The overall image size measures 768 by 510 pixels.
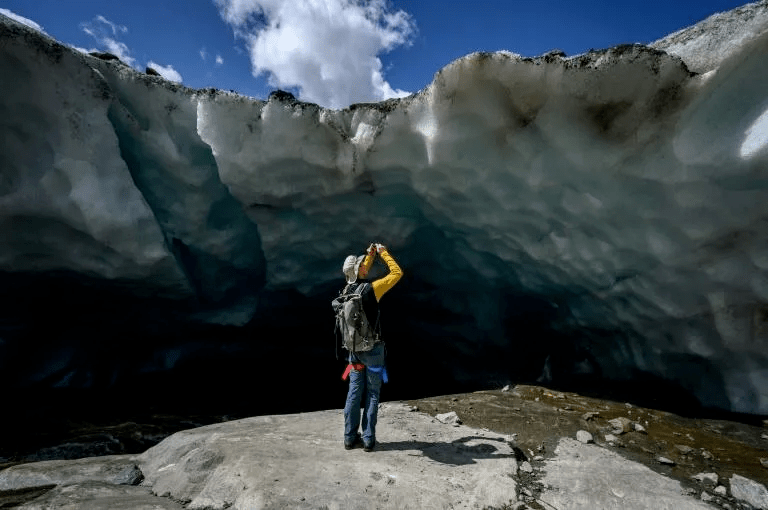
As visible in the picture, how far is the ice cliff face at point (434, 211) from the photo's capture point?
16.1 ft

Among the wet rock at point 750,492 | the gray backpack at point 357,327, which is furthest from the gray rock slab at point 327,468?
the wet rock at point 750,492

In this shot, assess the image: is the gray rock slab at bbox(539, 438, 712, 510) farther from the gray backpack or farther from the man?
the gray backpack

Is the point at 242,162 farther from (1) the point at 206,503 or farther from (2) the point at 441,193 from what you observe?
(1) the point at 206,503

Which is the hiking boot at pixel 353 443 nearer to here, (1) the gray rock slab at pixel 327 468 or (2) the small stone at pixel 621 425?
(1) the gray rock slab at pixel 327 468

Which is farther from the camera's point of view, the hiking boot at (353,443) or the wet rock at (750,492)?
the hiking boot at (353,443)

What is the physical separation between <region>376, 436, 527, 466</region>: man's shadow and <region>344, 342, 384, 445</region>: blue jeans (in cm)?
27

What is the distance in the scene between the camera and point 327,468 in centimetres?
330

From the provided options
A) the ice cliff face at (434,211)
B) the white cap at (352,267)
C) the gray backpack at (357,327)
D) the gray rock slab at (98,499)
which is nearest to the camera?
the gray rock slab at (98,499)

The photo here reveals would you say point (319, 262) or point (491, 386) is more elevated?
point (319, 262)

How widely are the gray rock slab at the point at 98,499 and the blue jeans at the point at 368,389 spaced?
53.4 inches

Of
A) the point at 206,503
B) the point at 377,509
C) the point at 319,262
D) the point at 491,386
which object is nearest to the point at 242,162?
the point at 319,262

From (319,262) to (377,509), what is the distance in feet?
18.8

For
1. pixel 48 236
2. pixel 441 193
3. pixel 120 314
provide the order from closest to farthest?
pixel 48 236 → pixel 441 193 → pixel 120 314

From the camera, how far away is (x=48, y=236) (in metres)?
6.19
